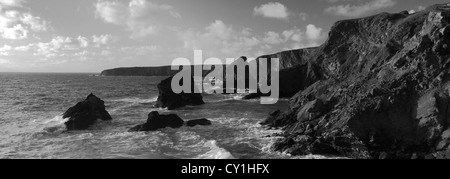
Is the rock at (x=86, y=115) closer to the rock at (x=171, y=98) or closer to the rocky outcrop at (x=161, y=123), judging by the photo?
the rocky outcrop at (x=161, y=123)

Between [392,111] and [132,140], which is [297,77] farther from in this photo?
[132,140]

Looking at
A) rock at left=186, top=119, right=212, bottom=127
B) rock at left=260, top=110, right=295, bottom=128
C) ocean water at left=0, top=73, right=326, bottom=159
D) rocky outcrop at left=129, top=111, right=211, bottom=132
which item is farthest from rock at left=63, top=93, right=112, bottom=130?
rock at left=260, top=110, right=295, bottom=128

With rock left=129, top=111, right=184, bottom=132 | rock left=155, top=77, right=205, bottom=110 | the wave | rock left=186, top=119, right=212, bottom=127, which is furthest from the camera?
rock left=155, top=77, right=205, bottom=110

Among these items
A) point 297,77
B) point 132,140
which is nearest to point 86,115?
point 132,140

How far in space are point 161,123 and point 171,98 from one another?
2145 cm

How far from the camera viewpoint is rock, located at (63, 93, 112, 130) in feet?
131

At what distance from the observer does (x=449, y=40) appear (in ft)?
95.1

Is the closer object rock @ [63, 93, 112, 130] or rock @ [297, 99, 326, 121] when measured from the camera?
rock @ [297, 99, 326, 121]

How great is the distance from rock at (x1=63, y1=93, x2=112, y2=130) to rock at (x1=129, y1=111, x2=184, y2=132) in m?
6.54

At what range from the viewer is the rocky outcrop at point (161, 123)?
38.6 metres

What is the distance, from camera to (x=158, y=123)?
3978 cm

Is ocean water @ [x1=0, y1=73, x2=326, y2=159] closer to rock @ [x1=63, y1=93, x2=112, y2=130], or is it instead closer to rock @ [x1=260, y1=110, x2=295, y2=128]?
rock @ [x1=63, y1=93, x2=112, y2=130]

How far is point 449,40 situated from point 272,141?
17.0 meters

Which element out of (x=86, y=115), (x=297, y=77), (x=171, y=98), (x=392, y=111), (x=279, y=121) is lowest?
(x=279, y=121)
